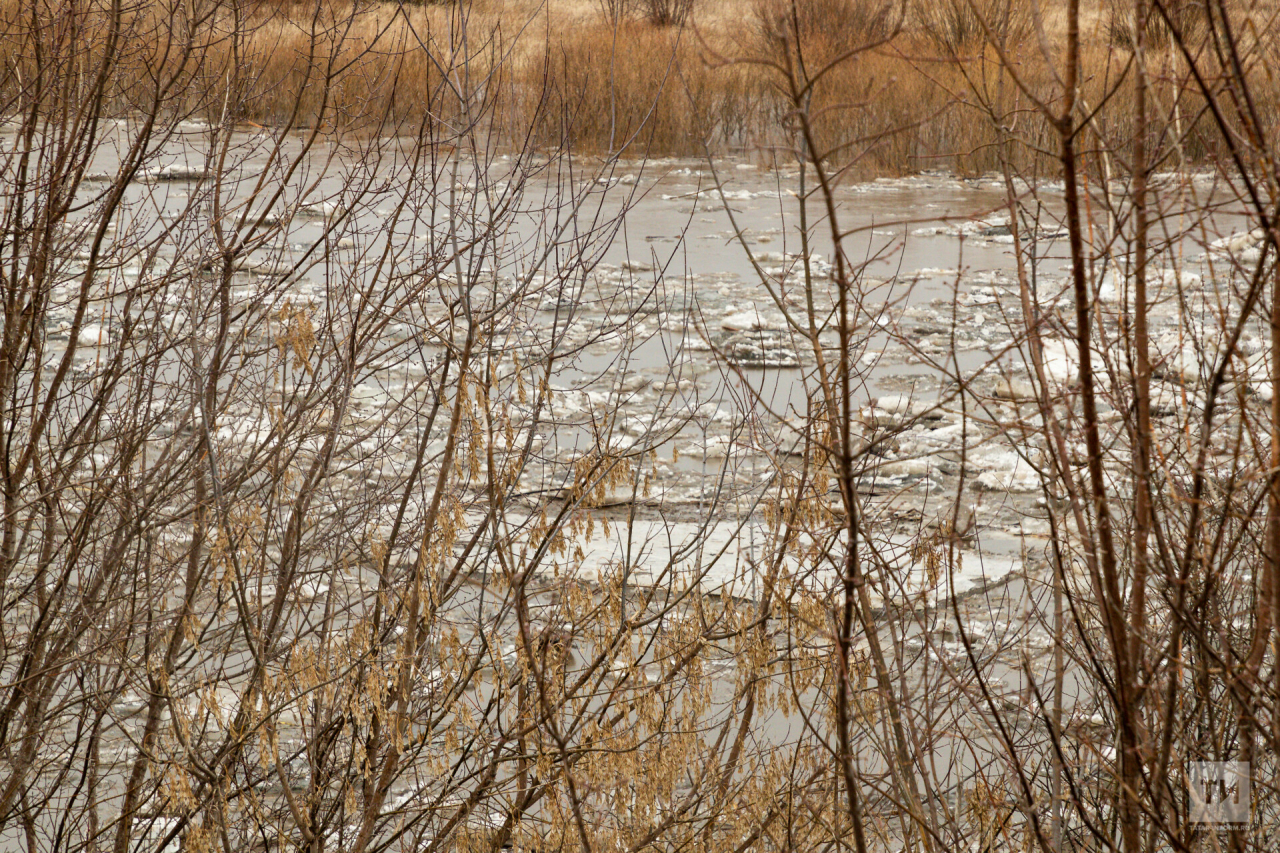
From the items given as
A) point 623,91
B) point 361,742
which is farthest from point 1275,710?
point 623,91

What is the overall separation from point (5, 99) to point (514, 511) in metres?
2.95

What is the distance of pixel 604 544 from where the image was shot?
5109 mm

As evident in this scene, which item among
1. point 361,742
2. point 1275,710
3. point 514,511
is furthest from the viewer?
point 514,511

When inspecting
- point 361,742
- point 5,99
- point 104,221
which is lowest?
point 361,742

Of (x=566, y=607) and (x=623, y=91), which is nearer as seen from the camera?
(x=566, y=607)

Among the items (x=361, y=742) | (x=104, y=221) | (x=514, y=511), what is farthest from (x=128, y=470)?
(x=514, y=511)

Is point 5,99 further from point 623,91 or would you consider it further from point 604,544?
point 623,91

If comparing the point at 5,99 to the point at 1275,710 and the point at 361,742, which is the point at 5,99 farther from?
the point at 1275,710

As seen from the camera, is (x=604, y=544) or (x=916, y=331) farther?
(x=916, y=331)

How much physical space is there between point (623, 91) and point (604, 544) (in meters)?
11.2

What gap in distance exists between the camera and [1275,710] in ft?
4.66

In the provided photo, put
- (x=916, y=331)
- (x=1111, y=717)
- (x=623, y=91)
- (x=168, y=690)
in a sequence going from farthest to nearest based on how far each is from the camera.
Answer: (x=623, y=91) → (x=916, y=331) → (x=1111, y=717) → (x=168, y=690)

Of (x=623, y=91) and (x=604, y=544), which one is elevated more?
(x=623, y=91)

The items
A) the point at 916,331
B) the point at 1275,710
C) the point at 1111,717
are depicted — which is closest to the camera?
the point at 1275,710
